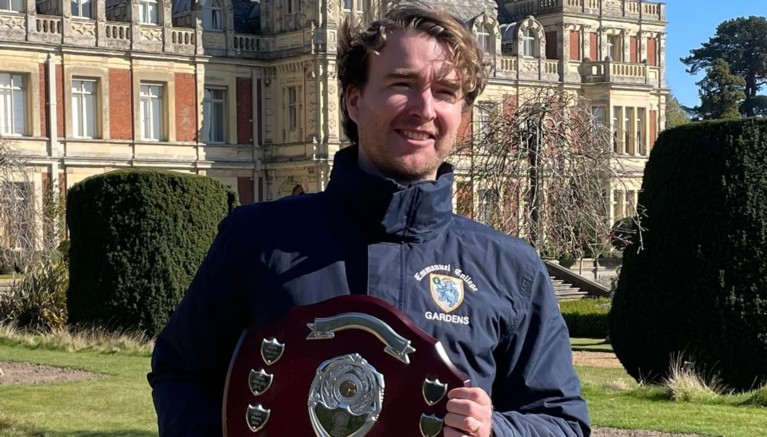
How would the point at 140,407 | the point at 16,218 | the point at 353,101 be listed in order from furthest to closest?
the point at 16,218
the point at 140,407
the point at 353,101

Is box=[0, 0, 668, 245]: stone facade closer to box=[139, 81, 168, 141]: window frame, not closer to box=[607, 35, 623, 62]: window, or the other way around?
box=[139, 81, 168, 141]: window frame

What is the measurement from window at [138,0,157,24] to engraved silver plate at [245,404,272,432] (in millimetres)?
33658

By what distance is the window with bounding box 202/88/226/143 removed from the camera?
119ft

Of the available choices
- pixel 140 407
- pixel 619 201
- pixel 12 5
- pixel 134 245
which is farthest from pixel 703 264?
pixel 12 5

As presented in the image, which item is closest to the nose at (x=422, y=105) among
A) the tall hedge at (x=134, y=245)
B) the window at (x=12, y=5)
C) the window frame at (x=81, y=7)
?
the tall hedge at (x=134, y=245)

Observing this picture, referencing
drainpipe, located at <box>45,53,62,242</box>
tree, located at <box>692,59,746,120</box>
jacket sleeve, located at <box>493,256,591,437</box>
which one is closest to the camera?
jacket sleeve, located at <box>493,256,591,437</box>

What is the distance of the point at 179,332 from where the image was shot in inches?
98.3

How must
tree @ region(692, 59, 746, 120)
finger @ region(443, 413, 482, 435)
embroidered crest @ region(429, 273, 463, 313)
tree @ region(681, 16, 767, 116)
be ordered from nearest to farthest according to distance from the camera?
finger @ region(443, 413, 482, 435), embroidered crest @ region(429, 273, 463, 313), tree @ region(692, 59, 746, 120), tree @ region(681, 16, 767, 116)

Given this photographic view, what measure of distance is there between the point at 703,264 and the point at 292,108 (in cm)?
2702

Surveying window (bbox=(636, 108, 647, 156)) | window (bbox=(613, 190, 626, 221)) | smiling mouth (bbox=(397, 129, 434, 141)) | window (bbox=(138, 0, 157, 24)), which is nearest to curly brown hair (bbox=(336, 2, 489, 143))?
smiling mouth (bbox=(397, 129, 434, 141))

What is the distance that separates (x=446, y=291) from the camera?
7.77ft

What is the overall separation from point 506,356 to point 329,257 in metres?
0.40

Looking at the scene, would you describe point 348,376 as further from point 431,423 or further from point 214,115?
point 214,115

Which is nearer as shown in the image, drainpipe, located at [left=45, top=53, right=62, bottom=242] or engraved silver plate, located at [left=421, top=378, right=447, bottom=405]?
engraved silver plate, located at [left=421, top=378, right=447, bottom=405]
